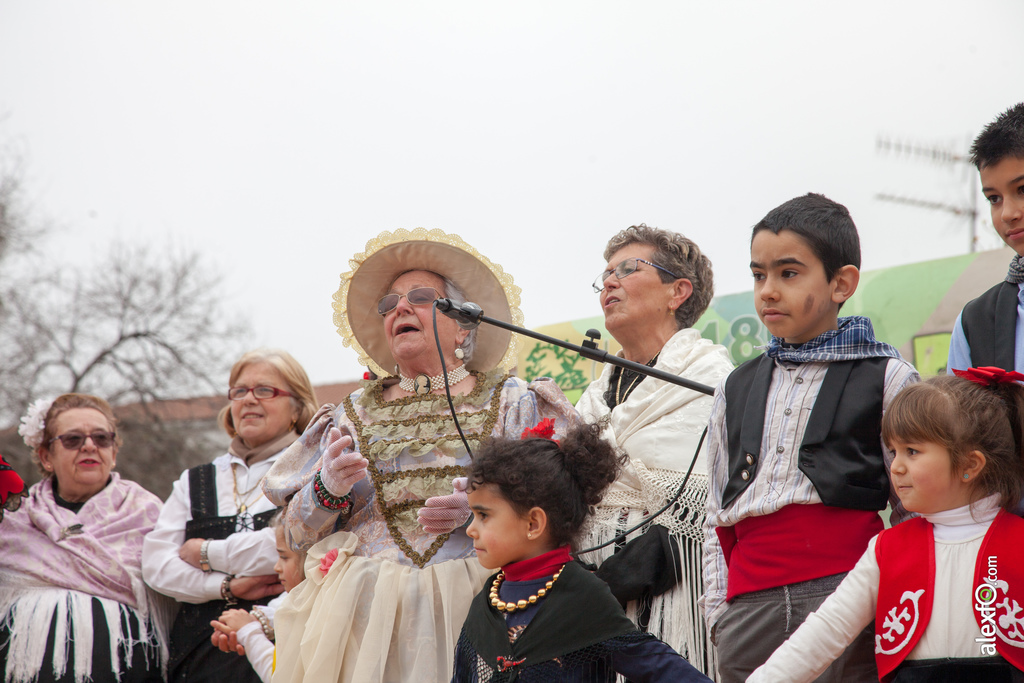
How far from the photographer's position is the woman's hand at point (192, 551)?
424 centimetres

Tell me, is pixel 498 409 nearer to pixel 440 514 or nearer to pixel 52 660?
pixel 440 514

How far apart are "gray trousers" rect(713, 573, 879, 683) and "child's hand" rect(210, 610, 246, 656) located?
220 cm

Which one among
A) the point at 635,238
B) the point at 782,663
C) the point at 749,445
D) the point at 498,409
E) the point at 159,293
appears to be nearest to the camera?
the point at 782,663

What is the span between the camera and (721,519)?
262cm

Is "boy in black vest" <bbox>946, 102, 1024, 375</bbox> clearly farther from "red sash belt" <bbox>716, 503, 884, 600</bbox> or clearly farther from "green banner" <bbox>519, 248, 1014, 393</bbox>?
"green banner" <bbox>519, 248, 1014, 393</bbox>

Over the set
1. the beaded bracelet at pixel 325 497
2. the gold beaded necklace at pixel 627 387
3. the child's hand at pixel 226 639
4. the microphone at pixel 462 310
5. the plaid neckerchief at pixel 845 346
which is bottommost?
the child's hand at pixel 226 639

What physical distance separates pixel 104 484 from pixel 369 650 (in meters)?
2.53

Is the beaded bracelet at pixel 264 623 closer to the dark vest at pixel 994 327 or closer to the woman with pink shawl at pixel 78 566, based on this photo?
the woman with pink shawl at pixel 78 566

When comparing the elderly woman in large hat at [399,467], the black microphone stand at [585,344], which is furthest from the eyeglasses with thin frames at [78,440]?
the black microphone stand at [585,344]

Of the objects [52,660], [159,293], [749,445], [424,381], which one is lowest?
[52,660]

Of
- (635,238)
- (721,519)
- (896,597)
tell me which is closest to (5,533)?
(635,238)

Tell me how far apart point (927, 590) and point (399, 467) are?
1.81 m

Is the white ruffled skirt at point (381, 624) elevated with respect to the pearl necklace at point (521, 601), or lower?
lower

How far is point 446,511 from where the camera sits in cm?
310
